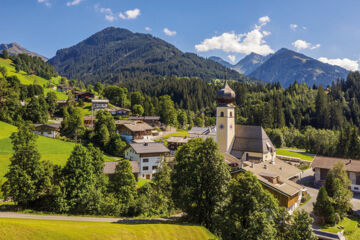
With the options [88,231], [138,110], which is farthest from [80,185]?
[138,110]

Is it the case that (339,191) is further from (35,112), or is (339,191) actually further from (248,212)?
(35,112)

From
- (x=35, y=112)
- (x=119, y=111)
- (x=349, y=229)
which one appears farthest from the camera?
(x=119, y=111)

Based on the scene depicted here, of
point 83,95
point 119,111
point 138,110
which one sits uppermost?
point 83,95

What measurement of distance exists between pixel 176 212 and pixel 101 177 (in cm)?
1071

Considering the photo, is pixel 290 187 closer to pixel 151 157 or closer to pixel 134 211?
pixel 134 211

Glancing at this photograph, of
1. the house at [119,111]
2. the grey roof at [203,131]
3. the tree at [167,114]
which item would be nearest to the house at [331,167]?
the grey roof at [203,131]

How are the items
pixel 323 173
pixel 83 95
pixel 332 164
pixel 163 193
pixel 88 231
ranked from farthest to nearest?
pixel 83 95, pixel 323 173, pixel 332 164, pixel 163 193, pixel 88 231

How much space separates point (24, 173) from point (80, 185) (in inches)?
213

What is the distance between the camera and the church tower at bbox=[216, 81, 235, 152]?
174 ft

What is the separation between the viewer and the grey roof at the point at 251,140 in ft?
169

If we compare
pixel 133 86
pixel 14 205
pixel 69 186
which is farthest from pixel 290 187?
pixel 133 86

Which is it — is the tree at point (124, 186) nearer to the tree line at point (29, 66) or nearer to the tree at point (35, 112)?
the tree at point (35, 112)

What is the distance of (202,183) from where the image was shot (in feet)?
77.3

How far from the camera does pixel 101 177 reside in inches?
1203
